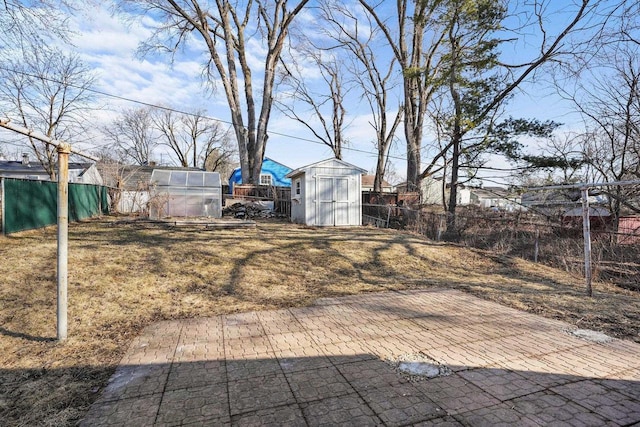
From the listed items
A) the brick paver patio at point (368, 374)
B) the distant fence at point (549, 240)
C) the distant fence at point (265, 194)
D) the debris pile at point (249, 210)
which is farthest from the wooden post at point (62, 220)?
the distant fence at point (265, 194)

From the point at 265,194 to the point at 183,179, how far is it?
18.5ft

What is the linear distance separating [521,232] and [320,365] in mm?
9927

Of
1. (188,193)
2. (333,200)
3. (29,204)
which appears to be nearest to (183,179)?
(188,193)

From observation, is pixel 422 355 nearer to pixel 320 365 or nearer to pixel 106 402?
pixel 320 365

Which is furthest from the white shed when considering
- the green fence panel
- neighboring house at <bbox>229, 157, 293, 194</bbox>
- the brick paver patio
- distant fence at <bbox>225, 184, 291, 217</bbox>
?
neighboring house at <bbox>229, 157, 293, 194</bbox>

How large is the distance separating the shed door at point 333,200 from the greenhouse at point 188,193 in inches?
202

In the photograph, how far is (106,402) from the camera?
2520 mm

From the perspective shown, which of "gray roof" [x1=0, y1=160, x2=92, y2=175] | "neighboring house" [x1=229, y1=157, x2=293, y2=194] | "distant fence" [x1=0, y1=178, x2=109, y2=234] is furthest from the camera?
"neighboring house" [x1=229, y1=157, x2=293, y2=194]

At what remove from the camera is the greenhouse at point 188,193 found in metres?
15.2

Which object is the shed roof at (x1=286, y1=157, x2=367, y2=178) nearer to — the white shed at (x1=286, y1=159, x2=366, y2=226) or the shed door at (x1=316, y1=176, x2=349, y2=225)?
the white shed at (x1=286, y1=159, x2=366, y2=226)

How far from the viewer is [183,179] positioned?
15.6 m

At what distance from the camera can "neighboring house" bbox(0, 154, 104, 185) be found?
2400 centimetres

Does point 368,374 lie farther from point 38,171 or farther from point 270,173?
point 270,173

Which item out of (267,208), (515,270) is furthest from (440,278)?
(267,208)
